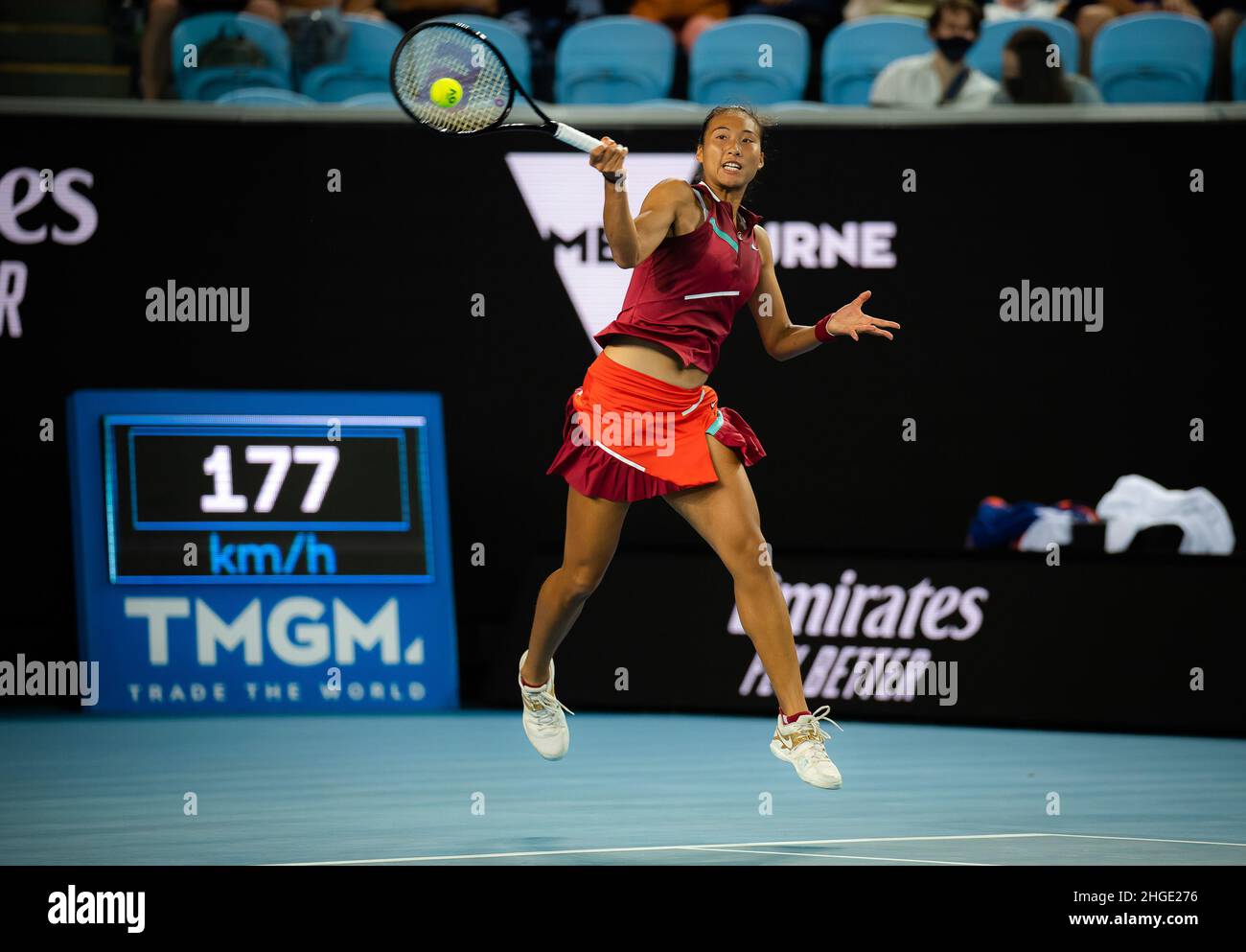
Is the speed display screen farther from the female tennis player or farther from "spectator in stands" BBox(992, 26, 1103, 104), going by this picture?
"spectator in stands" BBox(992, 26, 1103, 104)

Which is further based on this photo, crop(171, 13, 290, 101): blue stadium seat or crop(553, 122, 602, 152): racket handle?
crop(171, 13, 290, 101): blue stadium seat

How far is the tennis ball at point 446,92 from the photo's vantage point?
4.10 meters

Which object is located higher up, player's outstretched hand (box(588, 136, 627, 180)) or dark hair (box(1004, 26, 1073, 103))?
dark hair (box(1004, 26, 1073, 103))

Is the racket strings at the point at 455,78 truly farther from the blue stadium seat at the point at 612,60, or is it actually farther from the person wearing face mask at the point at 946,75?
the blue stadium seat at the point at 612,60

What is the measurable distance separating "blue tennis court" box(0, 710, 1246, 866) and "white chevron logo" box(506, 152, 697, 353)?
1.72 meters

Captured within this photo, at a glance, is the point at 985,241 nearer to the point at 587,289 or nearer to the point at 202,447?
the point at 587,289

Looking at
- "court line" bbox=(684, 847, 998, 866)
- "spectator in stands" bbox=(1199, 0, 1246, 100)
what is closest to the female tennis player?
"court line" bbox=(684, 847, 998, 866)

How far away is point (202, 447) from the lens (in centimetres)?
693

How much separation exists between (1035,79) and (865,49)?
A: 93cm

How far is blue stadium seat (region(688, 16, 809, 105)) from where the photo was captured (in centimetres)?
781

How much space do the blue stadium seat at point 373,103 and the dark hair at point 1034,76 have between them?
102 inches

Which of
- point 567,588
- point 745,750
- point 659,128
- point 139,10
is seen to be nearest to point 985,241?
point 659,128

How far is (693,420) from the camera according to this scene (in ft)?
14.1
